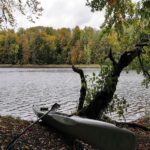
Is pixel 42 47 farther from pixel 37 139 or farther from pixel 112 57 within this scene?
pixel 37 139

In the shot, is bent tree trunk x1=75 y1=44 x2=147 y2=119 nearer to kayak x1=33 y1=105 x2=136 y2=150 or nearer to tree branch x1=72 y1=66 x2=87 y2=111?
tree branch x1=72 y1=66 x2=87 y2=111

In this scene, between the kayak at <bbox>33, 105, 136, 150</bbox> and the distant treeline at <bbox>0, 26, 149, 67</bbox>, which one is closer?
the kayak at <bbox>33, 105, 136, 150</bbox>

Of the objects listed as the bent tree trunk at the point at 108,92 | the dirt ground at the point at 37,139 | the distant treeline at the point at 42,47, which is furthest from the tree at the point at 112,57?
the distant treeline at the point at 42,47

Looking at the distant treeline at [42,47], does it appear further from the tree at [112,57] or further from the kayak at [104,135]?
the kayak at [104,135]

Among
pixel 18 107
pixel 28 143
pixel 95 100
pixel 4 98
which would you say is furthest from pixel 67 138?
pixel 4 98

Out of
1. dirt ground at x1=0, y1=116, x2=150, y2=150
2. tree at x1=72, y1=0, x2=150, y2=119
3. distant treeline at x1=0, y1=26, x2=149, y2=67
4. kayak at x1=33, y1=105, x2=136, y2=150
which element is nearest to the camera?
kayak at x1=33, y1=105, x2=136, y2=150

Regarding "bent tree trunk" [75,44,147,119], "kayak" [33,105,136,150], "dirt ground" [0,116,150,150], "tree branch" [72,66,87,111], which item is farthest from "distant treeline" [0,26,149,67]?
"kayak" [33,105,136,150]

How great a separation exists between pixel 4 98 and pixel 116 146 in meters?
36.9

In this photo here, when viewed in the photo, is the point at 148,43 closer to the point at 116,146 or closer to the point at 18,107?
the point at 116,146

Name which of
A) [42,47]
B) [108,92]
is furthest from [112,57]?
[42,47]

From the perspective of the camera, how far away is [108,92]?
18.4 meters

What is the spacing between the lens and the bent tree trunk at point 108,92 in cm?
1845

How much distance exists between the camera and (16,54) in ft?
509

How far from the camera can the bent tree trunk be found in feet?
60.5
